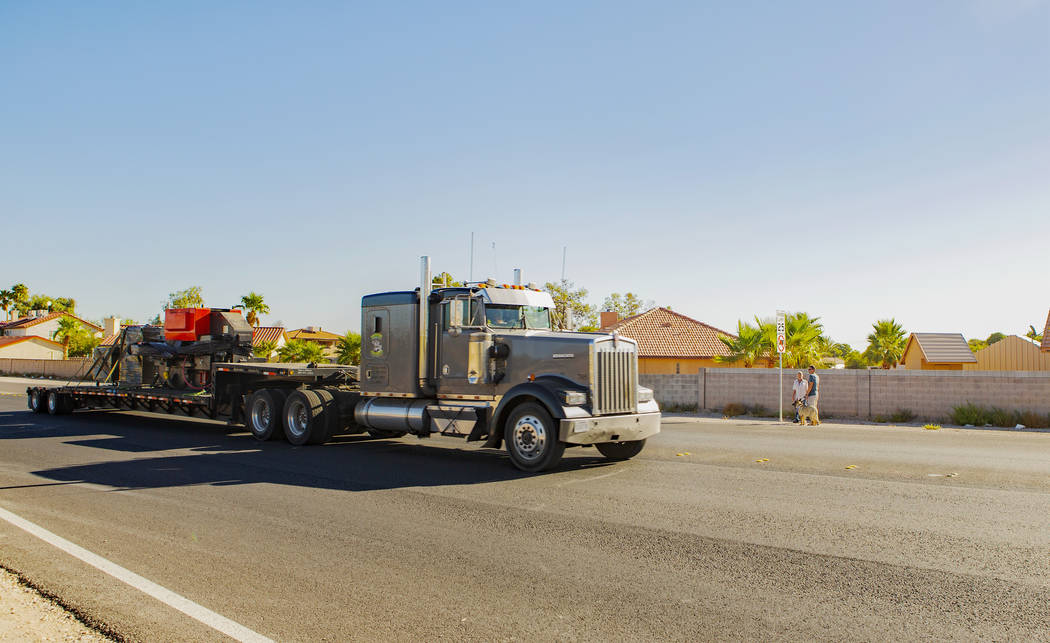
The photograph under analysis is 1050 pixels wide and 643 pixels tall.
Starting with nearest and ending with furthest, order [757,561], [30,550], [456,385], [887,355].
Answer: [757,561], [30,550], [456,385], [887,355]

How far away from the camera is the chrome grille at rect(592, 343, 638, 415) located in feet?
34.9

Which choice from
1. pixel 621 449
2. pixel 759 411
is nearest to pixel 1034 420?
pixel 759 411

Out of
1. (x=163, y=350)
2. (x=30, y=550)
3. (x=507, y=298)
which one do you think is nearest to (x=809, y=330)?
(x=507, y=298)

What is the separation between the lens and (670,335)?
46125 millimetres

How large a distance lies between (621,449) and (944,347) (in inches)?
1441

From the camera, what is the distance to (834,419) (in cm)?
2225

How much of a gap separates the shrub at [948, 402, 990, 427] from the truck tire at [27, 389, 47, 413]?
2464 cm

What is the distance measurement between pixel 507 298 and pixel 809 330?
18492 millimetres

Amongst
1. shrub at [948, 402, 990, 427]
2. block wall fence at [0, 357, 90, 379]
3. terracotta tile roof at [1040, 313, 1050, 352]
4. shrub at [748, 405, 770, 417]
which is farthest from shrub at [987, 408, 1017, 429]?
block wall fence at [0, 357, 90, 379]

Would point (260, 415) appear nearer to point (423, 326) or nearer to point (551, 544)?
point (423, 326)

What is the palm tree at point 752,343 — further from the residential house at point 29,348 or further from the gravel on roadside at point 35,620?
the residential house at point 29,348

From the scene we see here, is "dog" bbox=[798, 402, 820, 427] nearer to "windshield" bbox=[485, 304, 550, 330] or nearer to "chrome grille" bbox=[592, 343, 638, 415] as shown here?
"chrome grille" bbox=[592, 343, 638, 415]

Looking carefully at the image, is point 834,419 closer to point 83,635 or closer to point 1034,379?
point 1034,379

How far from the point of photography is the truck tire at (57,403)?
19984 millimetres
